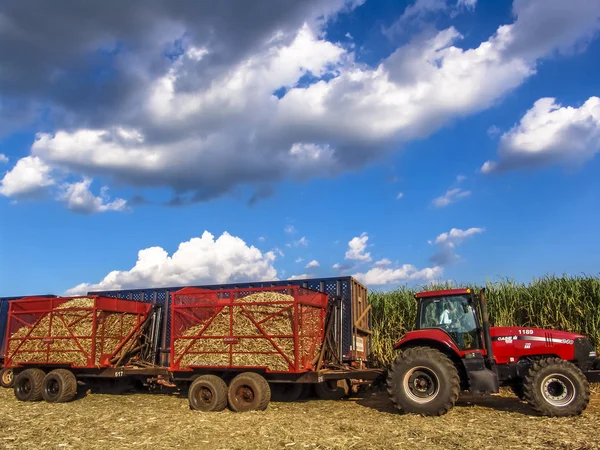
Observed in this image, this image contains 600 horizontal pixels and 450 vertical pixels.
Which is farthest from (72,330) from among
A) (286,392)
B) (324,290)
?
(324,290)

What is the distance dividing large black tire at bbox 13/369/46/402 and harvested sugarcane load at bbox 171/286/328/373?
365cm

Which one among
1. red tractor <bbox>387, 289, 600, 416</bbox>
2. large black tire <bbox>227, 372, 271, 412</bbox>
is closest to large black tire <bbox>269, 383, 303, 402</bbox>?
large black tire <bbox>227, 372, 271, 412</bbox>

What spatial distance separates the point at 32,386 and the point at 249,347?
5530 mm

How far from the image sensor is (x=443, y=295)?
9180 mm

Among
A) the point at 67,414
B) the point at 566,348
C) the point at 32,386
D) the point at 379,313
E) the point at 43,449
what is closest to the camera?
the point at 43,449

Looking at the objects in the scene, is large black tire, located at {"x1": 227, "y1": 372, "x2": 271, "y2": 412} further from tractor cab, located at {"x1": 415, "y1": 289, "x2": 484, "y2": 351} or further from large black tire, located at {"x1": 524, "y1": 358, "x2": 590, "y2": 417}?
large black tire, located at {"x1": 524, "y1": 358, "x2": 590, "y2": 417}

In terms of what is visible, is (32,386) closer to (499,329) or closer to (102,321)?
(102,321)

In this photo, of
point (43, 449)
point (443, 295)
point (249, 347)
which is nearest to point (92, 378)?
point (249, 347)

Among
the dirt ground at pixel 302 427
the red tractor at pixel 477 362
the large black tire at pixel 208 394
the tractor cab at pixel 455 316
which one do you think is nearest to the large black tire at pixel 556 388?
the red tractor at pixel 477 362

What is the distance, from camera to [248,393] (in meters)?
9.54

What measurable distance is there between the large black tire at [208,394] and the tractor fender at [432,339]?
3380 mm

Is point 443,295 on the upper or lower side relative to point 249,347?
upper

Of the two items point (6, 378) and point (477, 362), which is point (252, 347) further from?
point (6, 378)

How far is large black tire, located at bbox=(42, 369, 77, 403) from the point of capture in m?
11.3
